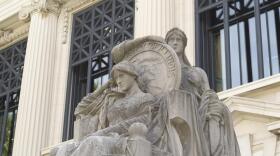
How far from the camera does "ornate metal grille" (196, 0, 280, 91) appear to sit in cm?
1402

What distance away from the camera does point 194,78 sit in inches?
260

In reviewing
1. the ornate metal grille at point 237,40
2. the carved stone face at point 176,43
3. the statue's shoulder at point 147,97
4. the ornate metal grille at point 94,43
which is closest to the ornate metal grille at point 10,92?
the ornate metal grille at point 94,43

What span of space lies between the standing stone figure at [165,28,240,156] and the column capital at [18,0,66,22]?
1339cm

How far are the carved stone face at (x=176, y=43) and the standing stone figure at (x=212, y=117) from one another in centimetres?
26

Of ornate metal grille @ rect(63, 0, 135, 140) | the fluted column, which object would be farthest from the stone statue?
ornate metal grille @ rect(63, 0, 135, 140)

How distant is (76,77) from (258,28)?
20.7 feet

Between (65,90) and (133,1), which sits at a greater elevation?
(133,1)

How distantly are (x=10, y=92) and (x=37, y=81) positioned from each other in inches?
94.3

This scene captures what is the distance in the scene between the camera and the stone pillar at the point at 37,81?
17219 millimetres

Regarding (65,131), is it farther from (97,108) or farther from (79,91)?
(97,108)

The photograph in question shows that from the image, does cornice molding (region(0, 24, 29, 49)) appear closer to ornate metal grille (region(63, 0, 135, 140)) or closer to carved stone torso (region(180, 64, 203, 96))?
ornate metal grille (region(63, 0, 135, 140))

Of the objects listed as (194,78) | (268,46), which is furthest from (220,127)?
(268,46)

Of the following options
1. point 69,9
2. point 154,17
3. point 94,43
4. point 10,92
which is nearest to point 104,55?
point 94,43

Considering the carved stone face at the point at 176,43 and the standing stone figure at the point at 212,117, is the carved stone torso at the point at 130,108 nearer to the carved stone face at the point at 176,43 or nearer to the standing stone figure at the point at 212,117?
the standing stone figure at the point at 212,117
